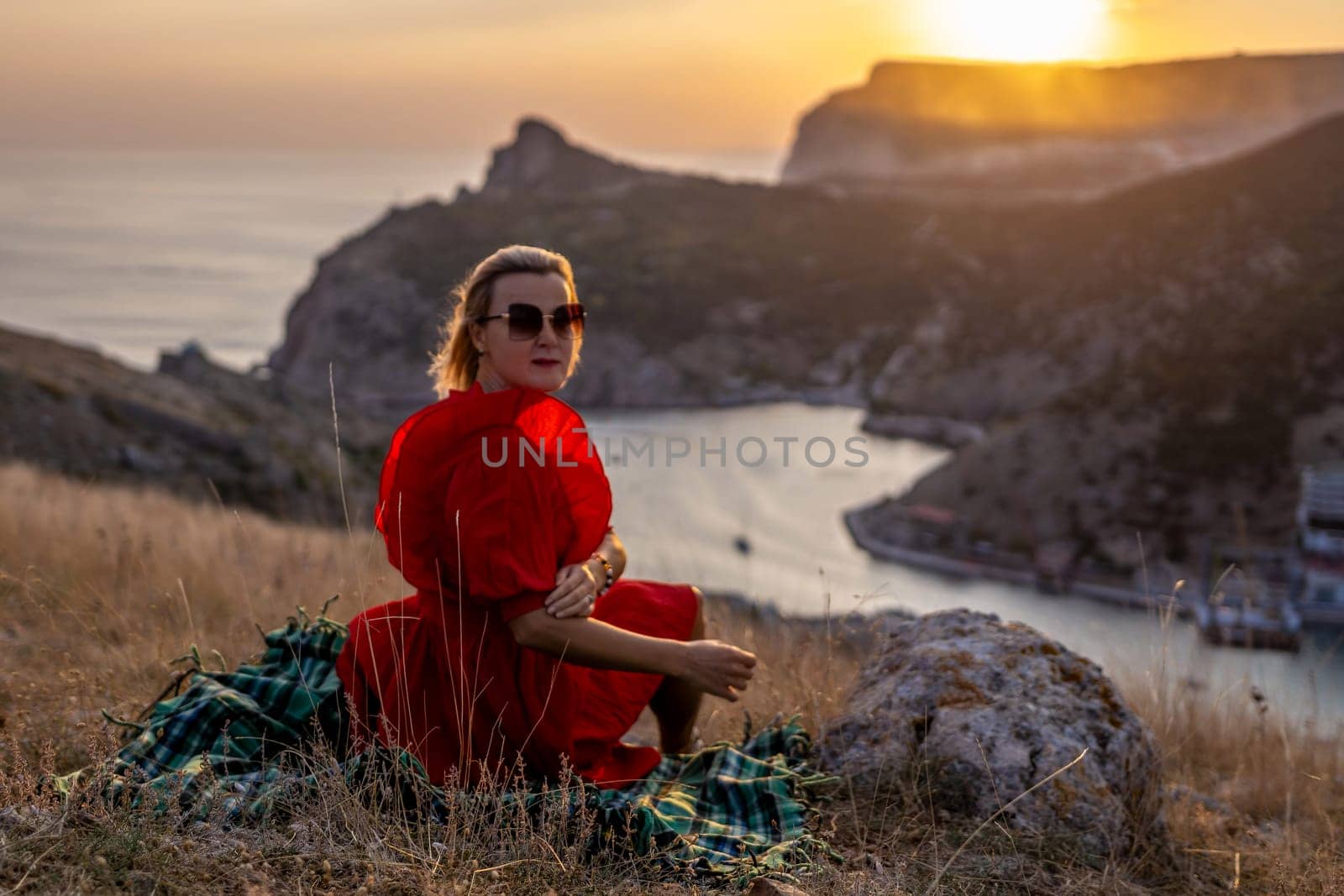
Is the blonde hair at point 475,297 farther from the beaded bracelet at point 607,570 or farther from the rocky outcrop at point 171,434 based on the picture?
the rocky outcrop at point 171,434

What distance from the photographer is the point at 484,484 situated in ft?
8.70

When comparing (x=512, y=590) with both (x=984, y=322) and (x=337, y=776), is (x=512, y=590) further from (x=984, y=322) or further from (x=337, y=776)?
(x=984, y=322)

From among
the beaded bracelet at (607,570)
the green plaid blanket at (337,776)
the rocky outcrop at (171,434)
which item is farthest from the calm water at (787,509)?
the beaded bracelet at (607,570)

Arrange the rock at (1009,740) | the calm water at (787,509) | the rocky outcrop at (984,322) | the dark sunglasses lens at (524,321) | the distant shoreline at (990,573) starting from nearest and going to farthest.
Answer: the dark sunglasses lens at (524,321), the rock at (1009,740), the calm water at (787,509), the distant shoreline at (990,573), the rocky outcrop at (984,322)

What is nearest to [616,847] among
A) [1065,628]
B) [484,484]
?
[484,484]

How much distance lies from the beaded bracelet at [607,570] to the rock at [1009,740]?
3.09 feet

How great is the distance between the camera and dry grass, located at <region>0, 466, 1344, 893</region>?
7.69 ft

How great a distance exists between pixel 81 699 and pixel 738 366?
113008mm

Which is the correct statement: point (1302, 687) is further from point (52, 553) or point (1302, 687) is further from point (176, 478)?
point (176, 478)

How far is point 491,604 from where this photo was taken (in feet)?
9.55

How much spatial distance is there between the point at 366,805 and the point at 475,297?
131cm

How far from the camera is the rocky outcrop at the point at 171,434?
15570 mm

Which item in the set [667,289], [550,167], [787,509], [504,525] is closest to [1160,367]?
[787,509]

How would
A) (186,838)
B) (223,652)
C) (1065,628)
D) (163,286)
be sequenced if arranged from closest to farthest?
(186,838) → (223,652) → (1065,628) → (163,286)
